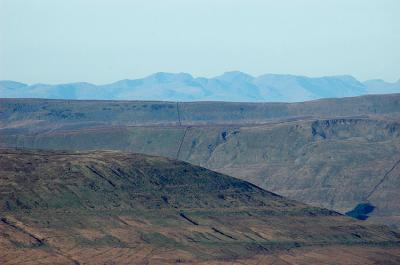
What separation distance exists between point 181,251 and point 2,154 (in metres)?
35.6

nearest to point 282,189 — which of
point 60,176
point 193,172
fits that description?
point 193,172

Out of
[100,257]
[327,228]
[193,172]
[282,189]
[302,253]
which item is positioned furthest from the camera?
[282,189]

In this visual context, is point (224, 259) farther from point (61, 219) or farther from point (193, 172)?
point (193, 172)

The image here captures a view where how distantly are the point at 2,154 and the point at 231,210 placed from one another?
33087 millimetres

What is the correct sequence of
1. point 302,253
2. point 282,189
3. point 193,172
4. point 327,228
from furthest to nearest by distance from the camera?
point 282,189 < point 193,172 < point 327,228 < point 302,253

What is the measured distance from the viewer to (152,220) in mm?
131875

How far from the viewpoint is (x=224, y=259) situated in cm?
12100

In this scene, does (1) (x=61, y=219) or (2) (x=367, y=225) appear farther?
(2) (x=367, y=225)

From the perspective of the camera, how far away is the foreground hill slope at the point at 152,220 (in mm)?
120125

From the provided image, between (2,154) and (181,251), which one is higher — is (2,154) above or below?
above

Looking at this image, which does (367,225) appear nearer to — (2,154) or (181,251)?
(181,251)

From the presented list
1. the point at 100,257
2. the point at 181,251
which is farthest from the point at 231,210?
the point at 100,257

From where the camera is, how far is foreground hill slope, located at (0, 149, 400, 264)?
394ft

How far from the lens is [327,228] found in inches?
5423
